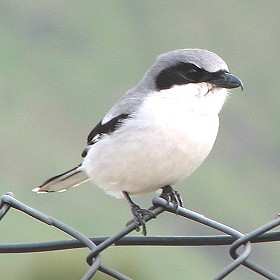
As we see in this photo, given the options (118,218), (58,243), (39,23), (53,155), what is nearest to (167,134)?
(58,243)

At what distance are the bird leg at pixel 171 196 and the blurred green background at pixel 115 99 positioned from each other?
627cm

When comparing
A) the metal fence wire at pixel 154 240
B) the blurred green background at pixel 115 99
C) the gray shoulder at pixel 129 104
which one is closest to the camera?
the metal fence wire at pixel 154 240

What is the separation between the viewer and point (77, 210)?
15930 millimetres

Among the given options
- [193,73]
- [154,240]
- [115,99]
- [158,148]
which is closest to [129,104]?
[193,73]

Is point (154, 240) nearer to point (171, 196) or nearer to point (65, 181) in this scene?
point (171, 196)

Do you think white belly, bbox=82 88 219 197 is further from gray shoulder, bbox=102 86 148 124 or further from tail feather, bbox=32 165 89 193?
tail feather, bbox=32 165 89 193

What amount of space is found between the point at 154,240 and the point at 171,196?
3.33 feet

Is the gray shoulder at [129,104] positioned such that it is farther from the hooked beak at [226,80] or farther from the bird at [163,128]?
the hooked beak at [226,80]

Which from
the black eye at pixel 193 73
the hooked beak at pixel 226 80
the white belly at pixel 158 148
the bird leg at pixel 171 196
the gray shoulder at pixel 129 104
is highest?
the black eye at pixel 193 73

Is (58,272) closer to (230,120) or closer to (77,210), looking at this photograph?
(77,210)

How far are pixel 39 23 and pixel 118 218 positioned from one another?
1116 centimetres

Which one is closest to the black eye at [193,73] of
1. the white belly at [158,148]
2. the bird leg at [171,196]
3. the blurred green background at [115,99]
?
the white belly at [158,148]

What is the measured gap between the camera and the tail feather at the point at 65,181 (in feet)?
11.6

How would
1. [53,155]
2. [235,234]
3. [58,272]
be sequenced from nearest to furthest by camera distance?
[235,234]
[58,272]
[53,155]
